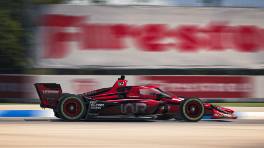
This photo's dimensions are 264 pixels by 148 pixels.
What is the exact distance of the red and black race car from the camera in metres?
13.9

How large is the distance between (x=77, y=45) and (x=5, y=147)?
43.9ft

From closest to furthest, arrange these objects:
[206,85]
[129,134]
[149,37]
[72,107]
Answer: [129,134], [72,107], [206,85], [149,37]

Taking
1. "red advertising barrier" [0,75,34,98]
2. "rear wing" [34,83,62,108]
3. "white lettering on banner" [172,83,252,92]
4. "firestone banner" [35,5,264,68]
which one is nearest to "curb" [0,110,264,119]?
"rear wing" [34,83,62,108]

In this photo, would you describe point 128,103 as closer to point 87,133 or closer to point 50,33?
point 87,133

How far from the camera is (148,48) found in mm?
22719

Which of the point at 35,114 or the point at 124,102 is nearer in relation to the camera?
the point at 124,102

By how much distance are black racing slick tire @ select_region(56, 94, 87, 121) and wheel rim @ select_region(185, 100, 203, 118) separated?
8.01 feet

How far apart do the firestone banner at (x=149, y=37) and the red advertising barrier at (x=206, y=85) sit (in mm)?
1140

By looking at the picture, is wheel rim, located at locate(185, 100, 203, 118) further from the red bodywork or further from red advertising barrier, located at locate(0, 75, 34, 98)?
red advertising barrier, located at locate(0, 75, 34, 98)

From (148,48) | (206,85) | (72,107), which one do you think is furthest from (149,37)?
(72,107)

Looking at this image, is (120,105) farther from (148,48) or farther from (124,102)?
(148,48)

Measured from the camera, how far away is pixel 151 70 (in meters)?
22.8

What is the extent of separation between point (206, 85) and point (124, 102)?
837 cm

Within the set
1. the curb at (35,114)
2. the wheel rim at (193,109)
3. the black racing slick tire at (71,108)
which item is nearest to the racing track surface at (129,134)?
the black racing slick tire at (71,108)
